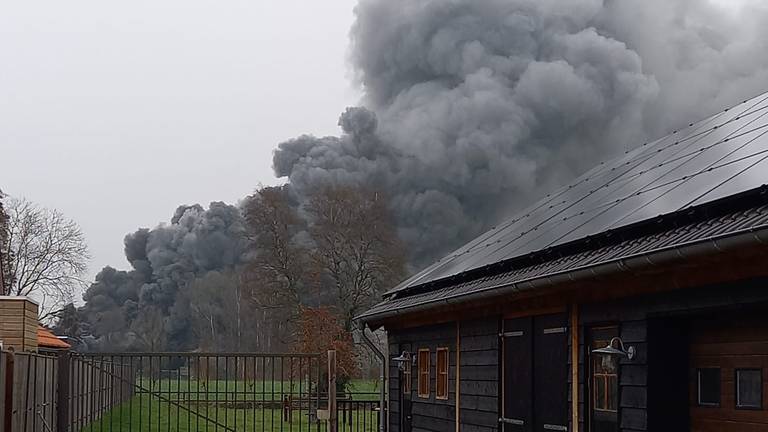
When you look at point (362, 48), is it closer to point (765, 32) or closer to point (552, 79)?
point (552, 79)

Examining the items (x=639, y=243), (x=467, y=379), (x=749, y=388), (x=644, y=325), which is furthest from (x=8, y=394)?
(x=749, y=388)

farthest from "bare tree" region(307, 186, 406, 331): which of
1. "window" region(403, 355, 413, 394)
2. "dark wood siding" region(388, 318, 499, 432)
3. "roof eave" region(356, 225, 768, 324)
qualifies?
"roof eave" region(356, 225, 768, 324)

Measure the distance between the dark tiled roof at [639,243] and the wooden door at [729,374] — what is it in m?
0.60

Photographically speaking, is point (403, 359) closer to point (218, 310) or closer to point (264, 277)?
point (264, 277)

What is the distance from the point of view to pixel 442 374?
39.8 feet

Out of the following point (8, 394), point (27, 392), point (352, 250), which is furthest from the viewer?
point (352, 250)

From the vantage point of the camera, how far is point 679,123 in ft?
200

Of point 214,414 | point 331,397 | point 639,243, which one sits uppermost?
point 639,243

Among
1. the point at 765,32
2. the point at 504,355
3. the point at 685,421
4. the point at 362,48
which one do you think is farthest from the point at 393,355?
the point at 765,32

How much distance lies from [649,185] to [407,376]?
20.5 feet

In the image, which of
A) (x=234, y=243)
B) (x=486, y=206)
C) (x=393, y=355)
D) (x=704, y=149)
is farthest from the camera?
(x=234, y=243)

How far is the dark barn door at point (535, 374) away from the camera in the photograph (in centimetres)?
847

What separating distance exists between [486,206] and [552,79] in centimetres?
702

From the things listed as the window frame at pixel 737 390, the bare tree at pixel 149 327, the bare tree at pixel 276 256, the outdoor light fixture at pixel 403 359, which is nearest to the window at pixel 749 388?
the window frame at pixel 737 390
